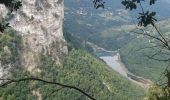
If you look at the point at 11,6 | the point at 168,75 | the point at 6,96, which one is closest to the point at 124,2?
the point at 11,6

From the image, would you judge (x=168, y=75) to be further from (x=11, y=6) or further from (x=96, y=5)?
(x=11, y=6)

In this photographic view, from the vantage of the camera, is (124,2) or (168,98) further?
(124,2)

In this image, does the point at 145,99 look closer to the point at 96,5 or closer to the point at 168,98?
the point at 96,5

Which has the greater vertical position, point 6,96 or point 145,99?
point 145,99

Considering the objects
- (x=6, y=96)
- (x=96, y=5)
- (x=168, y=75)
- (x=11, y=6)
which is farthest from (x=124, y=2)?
(x=6, y=96)

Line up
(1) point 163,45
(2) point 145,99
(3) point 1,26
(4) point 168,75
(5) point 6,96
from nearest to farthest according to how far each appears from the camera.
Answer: (4) point 168,75 < (1) point 163,45 < (3) point 1,26 < (2) point 145,99 < (5) point 6,96

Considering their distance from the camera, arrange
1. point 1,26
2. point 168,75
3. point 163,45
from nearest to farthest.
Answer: point 168,75 → point 163,45 → point 1,26

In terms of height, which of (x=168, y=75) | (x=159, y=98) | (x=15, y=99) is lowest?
(x=15, y=99)

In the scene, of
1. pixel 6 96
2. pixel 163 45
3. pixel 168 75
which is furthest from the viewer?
pixel 6 96

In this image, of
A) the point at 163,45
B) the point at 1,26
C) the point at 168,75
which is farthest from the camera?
the point at 1,26
